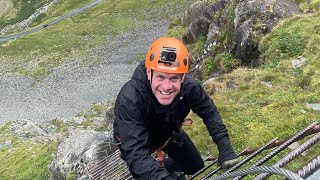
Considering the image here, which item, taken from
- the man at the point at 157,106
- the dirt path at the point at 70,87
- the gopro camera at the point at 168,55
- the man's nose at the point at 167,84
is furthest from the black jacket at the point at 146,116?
the dirt path at the point at 70,87

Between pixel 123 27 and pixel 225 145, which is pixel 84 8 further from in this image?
pixel 225 145

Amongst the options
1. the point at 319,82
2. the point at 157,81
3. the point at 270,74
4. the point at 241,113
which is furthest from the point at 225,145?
the point at 270,74

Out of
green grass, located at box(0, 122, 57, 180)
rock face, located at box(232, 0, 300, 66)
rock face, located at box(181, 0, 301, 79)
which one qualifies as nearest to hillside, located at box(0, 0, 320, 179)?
green grass, located at box(0, 122, 57, 180)

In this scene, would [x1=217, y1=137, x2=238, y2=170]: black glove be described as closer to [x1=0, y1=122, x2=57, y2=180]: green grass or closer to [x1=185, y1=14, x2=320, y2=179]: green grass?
[x1=185, y1=14, x2=320, y2=179]: green grass

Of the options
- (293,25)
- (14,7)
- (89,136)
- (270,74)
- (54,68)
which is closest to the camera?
(89,136)

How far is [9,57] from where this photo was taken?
296 feet

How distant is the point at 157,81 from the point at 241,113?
9.73 m

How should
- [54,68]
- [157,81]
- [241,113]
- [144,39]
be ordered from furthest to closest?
[144,39] → [54,68] → [241,113] → [157,81]

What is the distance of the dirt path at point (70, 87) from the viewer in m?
57.6

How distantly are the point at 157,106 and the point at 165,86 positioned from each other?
0.51m

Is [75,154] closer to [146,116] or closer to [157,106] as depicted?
[146,116]

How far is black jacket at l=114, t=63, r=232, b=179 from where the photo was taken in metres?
6.66

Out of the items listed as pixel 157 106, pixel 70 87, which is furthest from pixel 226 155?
pixel 70 87

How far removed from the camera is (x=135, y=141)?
6672 mm
